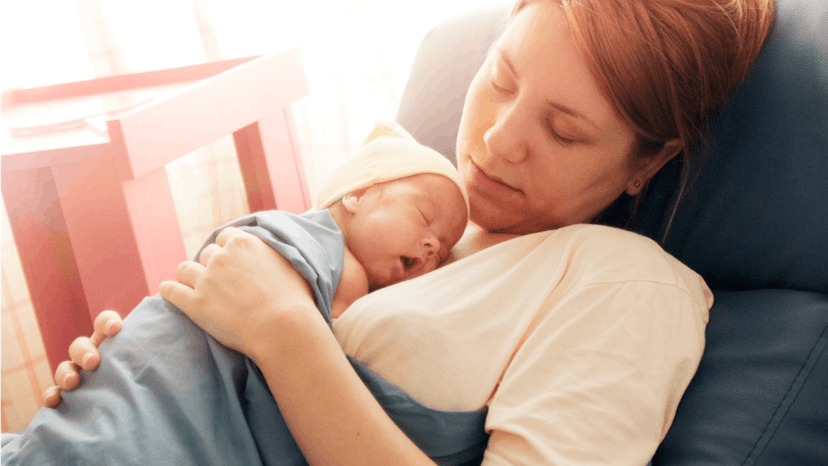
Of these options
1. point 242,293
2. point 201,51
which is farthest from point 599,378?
point 201,51

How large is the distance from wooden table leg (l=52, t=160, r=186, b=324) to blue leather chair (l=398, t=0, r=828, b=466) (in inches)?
35.7

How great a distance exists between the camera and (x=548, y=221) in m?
0.97

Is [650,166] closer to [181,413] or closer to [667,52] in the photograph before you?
[667,52]

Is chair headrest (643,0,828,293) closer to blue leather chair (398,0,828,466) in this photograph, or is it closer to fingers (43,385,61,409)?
blue leather chair (398,0,828,466)

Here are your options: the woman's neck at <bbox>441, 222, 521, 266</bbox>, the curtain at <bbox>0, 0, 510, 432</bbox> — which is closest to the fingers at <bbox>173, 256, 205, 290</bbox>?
the woman's neck at <bbox>441, 222, 521, 266</bbox>

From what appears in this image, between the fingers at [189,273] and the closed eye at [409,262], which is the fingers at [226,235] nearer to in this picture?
the fingers at [189,273]

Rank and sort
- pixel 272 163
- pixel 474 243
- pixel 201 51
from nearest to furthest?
pixel 474 243
pixel 272 163
pixel 201 51

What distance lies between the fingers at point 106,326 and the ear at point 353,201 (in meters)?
0.38

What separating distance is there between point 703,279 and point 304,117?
150 centimetres

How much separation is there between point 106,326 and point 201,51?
1.62 m

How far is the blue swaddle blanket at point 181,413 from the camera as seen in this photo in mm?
651

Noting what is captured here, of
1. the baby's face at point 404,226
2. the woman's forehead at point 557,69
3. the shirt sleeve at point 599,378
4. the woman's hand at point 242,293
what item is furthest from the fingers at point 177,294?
the woman's forehead at point 557,69

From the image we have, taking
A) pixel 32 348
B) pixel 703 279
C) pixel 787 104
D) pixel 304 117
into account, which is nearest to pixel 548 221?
pixel 703 279

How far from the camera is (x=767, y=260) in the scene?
0.83 meters
